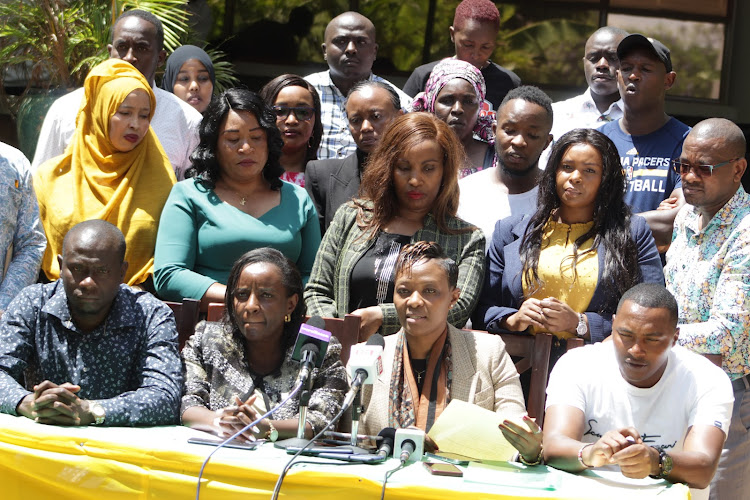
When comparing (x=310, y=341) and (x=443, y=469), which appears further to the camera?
(x=310, y=341)

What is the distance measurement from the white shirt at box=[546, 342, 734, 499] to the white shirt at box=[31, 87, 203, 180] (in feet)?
8.25

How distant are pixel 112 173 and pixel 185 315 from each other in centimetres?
105

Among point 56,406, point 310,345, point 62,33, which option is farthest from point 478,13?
point 56,406

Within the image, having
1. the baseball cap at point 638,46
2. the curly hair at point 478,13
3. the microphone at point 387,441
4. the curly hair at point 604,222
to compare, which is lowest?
the microphone at point 387,441

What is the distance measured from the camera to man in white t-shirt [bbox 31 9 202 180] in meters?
5.54

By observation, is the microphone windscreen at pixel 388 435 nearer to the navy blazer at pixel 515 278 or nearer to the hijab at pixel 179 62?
the navy blazer at pixel 515 278

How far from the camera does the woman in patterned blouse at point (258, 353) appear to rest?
406 centimetres

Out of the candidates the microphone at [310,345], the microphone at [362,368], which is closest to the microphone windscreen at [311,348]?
the microphone at [310,345]

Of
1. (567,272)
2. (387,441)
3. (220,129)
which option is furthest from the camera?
(220,129)

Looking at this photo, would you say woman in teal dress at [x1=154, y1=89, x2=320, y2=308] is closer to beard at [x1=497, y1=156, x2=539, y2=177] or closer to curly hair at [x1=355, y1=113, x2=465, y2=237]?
Answer: curly hair at [x1=355, y1=113, x2=465, y2=237]

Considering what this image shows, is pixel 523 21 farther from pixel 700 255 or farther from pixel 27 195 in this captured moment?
pixel 27 195

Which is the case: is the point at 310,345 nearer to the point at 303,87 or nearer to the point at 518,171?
the point at 518,171

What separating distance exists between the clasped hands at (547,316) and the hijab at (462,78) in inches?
65.7

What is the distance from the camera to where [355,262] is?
4707 mm
